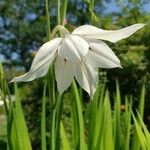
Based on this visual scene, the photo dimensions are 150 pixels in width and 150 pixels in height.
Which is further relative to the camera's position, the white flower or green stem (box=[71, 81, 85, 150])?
green stem (box=[71, 81, 85, 150])

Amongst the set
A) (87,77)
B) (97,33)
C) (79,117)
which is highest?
(97,33)

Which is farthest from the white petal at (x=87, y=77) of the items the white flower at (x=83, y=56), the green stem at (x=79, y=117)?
the green stem at (x=79, y=117)

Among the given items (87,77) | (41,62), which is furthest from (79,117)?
(41,62)

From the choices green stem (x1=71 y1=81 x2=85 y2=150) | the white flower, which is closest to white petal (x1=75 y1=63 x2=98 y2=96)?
the white flower

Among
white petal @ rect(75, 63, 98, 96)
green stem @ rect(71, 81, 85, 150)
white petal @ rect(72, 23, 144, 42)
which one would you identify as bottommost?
green stem @ rect(71, 81, 85, 150)

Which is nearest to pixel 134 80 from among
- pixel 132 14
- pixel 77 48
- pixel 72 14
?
pixel 132 14

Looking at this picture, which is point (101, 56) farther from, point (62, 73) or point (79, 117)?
point (79, 117)

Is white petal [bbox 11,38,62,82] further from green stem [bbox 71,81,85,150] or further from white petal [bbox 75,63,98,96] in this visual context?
green stem [bbox 71,81,85,150]
